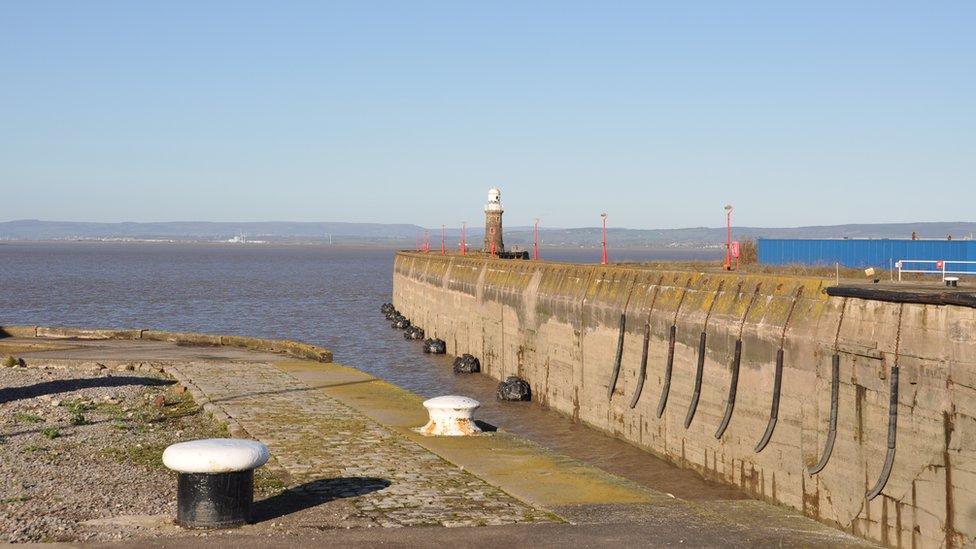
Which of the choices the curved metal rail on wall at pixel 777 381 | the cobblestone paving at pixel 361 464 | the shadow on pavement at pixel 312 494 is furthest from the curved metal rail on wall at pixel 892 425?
the shadow on pavement at pixel 312 494

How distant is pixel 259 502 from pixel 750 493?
28.1ft

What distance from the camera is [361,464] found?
15125mm

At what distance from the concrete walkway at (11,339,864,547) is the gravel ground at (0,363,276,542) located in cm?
104

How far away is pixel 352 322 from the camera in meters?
61.8

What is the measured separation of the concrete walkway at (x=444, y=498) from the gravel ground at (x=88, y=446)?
1.04m

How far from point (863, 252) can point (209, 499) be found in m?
34.3

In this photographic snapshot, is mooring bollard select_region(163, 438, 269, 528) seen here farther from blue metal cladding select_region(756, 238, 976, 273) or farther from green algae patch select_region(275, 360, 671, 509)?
blue metal cladding select_region(756, 238, 976, 273)

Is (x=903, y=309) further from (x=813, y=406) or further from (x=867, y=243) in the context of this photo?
(x=867, y=243)

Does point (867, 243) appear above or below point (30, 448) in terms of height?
above

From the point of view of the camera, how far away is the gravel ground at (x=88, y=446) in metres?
11.9

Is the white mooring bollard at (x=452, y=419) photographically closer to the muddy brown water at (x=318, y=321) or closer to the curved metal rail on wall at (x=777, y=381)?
the muddy brown water at (x=318, y=321)

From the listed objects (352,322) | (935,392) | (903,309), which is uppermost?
(903,309)

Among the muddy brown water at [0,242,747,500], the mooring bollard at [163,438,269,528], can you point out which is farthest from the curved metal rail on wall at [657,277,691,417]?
the mooring bollard at [163,438,269,528]

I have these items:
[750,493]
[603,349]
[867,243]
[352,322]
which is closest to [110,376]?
[603,349]
